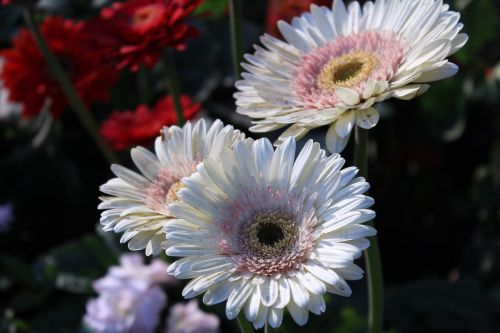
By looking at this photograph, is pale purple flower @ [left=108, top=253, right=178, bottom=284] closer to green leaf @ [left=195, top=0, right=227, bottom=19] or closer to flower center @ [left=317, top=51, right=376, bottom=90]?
flower center @ [left=317, top=51, right=376, bottom=90]

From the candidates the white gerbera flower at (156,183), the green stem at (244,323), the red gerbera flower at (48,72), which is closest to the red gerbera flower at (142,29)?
the red gerbera flower at (48,72)

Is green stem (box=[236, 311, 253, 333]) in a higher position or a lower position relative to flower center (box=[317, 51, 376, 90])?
lower

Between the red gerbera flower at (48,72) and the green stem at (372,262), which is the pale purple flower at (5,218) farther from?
the green stem at (372,262)

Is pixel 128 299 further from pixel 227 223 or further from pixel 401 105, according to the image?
pixel 401 105

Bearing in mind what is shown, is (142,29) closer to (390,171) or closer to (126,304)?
(126,304)

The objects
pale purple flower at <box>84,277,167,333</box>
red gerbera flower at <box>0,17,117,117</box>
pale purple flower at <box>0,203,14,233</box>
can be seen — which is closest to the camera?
pale purple flower at <box>84,277,167,333</box>

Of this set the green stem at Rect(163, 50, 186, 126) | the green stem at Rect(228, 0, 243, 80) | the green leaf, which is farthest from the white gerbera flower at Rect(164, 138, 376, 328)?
the green leaf

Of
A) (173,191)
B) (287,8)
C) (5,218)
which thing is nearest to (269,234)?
(173,191)
